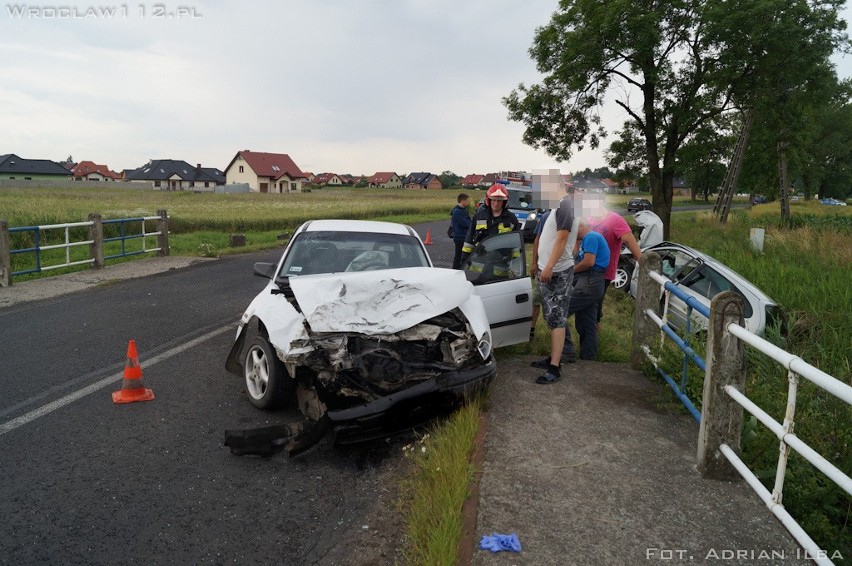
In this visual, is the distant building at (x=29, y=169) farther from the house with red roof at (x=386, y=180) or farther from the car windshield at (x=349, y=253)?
the car windshield at (x=349, y=253)

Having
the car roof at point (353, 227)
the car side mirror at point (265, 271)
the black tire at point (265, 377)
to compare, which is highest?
the car roof at point (353, 227)

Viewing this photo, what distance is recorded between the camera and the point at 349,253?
628cm

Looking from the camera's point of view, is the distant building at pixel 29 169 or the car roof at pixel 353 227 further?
the distant building at pixel 29 169

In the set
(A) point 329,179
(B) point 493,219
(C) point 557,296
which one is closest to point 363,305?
(C) point 557,296

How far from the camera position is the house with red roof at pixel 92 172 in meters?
137

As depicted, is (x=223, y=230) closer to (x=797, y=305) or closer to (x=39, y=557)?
(x=797, y=305)

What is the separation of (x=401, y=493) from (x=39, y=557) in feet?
6.31

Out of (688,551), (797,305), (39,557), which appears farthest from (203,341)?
(797,305)

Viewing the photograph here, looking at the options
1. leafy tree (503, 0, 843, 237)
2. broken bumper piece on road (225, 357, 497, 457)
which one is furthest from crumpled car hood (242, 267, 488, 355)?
leafy tree (503, 0, 843, 237)

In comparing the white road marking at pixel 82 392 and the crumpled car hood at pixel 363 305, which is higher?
the crumpled car hood at pixel 363 305

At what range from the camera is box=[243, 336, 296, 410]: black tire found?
188 inches

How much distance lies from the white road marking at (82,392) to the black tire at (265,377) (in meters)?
1.51

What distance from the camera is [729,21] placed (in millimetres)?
17250

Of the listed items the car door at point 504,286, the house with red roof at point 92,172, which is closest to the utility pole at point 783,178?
the car door at point 504,286
